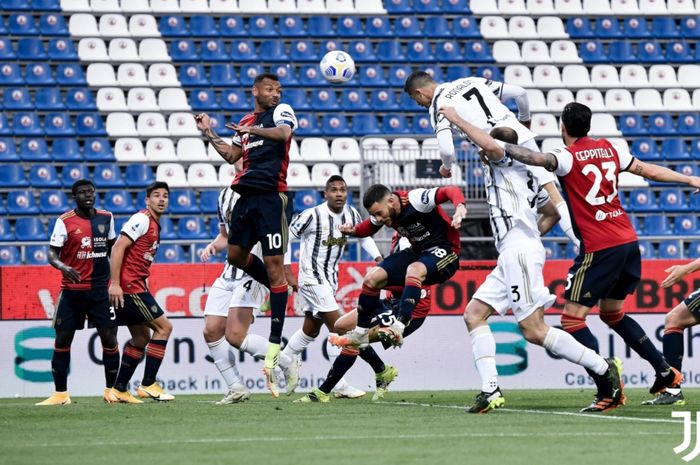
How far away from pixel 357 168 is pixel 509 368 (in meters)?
6.59

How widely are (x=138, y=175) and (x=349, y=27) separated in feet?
19.9

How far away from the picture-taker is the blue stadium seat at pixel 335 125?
76.0 feet

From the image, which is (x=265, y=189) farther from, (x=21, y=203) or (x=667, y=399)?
(x=21, y=203)

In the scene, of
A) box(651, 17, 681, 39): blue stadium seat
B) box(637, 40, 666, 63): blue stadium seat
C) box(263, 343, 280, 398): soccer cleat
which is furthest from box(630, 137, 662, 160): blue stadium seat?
box(263, 343, 280, 398): soccer cleat

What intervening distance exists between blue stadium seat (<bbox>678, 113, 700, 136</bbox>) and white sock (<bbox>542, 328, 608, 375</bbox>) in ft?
52.8

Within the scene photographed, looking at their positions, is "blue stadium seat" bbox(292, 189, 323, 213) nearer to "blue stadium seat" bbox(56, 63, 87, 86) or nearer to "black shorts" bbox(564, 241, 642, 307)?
"blue stadium seat" bbox(56, 63, 87, 86)

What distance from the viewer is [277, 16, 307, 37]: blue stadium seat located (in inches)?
971

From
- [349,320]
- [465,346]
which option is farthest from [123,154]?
[349,320]

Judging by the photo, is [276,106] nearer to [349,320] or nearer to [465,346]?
[349,320]

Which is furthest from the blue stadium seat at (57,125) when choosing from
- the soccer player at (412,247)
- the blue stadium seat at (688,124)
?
the soccer player at (412,247)

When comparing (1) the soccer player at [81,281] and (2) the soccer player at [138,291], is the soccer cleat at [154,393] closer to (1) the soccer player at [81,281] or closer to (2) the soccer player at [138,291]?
(2) the soccer player at [138,291]

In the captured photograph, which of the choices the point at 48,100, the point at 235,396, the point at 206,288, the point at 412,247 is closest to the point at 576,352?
the point at 412,247

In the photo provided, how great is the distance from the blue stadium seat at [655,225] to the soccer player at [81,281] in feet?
37.2

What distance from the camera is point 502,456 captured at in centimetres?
624
